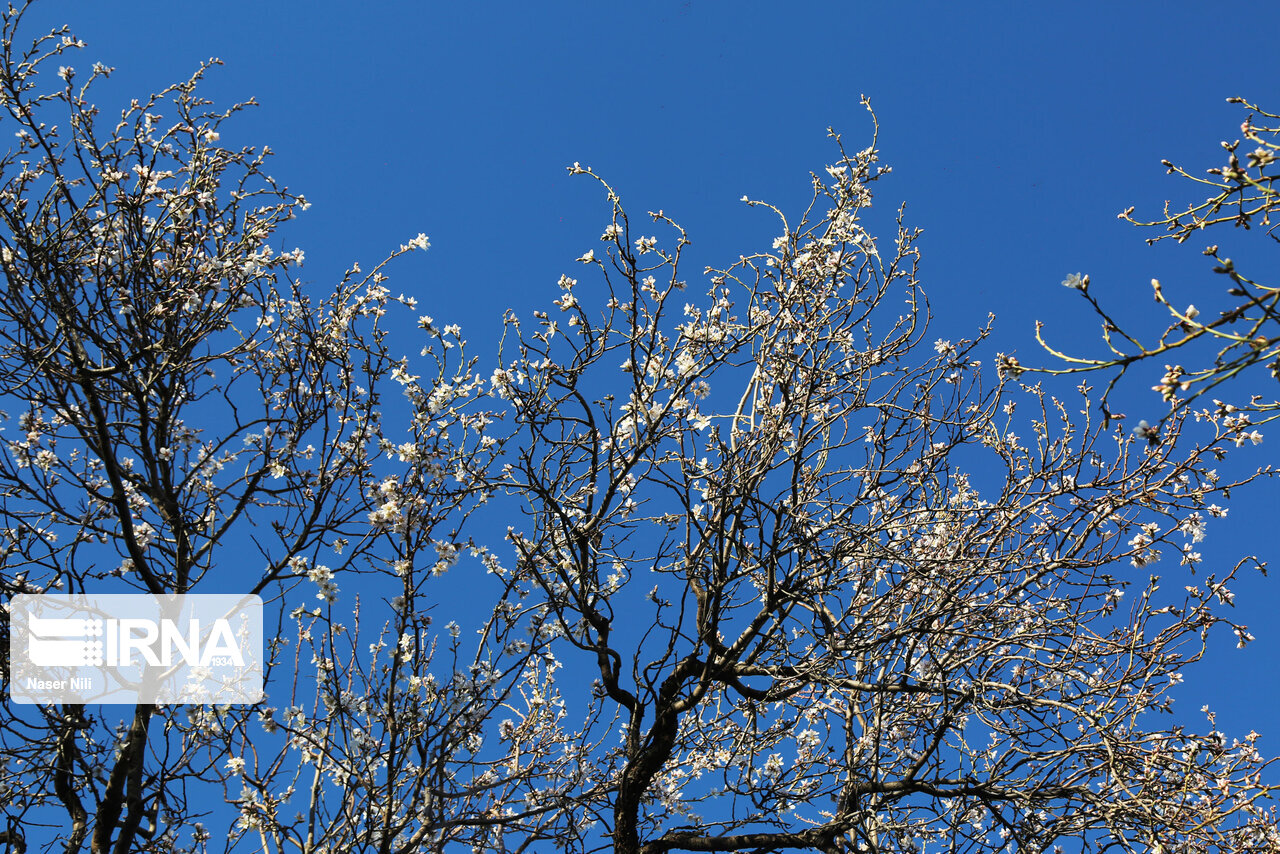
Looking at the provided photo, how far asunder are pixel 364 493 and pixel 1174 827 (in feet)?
13.6

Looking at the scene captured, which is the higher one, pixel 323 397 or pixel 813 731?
pixel 323 397

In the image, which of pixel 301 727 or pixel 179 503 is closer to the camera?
pixel 301 727

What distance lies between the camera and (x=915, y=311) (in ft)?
19.6

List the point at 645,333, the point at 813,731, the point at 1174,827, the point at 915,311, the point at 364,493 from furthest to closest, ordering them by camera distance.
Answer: the point at 813,731, the point at 915,311, the point at 645,333, the point at 364,493, the point at 1174,827

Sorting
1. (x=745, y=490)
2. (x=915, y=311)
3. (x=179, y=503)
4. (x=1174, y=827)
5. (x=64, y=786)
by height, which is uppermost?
(x=915, y=311)

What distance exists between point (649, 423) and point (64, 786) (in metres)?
3.92

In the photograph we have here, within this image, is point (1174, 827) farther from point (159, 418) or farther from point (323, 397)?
point (159, 418)

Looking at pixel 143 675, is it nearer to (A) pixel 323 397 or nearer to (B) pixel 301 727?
(B) pixel 301 727

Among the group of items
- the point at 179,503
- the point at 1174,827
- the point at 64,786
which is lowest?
the point at 1174,827

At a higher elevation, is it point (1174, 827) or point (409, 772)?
point (409, 772)

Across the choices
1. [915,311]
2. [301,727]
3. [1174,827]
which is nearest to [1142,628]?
[1174,827]

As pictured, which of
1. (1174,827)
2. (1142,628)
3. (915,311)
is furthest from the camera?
(915,311)

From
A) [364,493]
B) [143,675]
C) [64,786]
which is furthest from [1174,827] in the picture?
[64,786]

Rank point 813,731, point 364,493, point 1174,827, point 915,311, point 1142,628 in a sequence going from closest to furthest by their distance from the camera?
point 1174,827 → point 364,493 → point 1142,628 → point 915,311 → point 813,731
